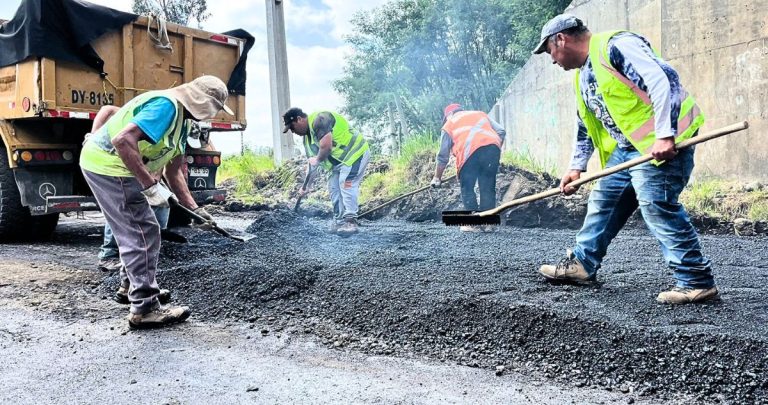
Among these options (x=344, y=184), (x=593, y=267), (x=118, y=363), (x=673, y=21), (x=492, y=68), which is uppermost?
(x=492, y=68)

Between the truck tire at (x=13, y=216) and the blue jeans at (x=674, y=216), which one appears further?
the truck tire at (x=13, y=216)

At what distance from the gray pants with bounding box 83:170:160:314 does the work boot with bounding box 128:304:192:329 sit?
1.1 inches

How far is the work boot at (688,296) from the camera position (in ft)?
9.75

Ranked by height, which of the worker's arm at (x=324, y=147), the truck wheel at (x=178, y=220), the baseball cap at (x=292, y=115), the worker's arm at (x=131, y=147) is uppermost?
the baseball cap at (x=292, y=115)

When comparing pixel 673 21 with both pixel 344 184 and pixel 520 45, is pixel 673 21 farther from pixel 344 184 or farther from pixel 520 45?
pixel 520 45

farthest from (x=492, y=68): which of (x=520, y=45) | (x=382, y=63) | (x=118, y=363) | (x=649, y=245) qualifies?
(x=118, y=363)

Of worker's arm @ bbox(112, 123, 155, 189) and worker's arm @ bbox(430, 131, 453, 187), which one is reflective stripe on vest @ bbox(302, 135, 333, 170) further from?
worker's arm @ bbox(112, 123, 155, 189)

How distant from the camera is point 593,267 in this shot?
11.5ft

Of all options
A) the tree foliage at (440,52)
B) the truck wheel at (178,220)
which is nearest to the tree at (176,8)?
the tree foliage at (440,52)

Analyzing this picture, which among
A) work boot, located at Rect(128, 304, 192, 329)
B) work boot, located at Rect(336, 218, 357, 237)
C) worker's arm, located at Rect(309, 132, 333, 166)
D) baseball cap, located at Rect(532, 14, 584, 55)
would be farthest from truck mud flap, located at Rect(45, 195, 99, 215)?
baseball cap, located at Rect(532, 14, 584, 55)

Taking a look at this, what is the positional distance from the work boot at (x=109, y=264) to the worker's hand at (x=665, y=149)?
3.72 metres

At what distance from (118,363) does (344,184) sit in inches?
164

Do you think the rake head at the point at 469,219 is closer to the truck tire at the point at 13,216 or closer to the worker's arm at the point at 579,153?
the worker's arm at the point at 579,153

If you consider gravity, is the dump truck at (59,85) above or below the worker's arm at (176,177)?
above
